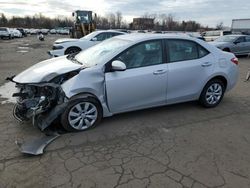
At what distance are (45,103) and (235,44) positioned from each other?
13779 mm

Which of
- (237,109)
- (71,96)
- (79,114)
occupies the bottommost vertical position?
(237,109)

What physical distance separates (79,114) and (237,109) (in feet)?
11.4

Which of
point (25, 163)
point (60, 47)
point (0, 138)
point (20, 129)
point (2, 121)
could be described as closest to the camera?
point (25, 163)

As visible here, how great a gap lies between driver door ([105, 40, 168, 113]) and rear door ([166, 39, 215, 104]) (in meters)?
0.18

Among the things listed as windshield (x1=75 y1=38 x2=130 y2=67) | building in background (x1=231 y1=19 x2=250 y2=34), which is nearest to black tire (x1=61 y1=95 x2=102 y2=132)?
windshield (x1=75 y1=38 x2=130 y2=67)

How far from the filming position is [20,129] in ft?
13.9

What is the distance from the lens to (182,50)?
4887 mm

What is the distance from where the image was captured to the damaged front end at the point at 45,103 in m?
3.97

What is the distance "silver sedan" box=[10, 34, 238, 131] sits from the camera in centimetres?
403

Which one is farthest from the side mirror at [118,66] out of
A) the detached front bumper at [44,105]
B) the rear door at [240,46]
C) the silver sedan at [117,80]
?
the rear door at [240,46]

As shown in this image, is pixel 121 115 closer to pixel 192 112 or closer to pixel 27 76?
pixel 192 112

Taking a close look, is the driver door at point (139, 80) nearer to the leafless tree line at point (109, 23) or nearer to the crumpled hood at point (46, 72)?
the crumpled hood at point (46, 72)

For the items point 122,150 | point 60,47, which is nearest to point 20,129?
point 122,150

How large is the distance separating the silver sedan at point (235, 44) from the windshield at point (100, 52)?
444 inches
